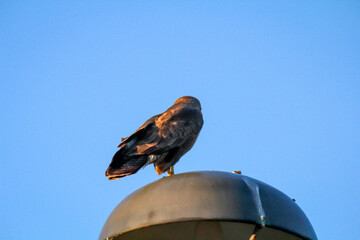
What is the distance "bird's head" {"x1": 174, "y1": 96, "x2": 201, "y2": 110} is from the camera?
582 centimetres

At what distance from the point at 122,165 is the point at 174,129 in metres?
0.94

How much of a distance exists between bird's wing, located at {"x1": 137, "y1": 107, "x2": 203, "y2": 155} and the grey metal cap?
77.4 inches

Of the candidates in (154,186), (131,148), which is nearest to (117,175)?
(131,148)

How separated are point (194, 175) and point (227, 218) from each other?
0.34m

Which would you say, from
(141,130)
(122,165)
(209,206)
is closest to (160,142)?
(141,130)

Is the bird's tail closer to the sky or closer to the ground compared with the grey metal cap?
closer to the sky

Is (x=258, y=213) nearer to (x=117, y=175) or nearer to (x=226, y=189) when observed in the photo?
(x=226, y=189)

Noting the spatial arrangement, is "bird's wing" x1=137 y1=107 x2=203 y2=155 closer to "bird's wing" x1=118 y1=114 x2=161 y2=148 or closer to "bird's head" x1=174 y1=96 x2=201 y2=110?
"bird's wing" x1=118 y1=114 x2=161 y2=148

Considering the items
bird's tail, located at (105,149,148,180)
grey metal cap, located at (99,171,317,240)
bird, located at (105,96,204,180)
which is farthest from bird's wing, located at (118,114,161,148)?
grey metal cap, located at (99,171,317,240)

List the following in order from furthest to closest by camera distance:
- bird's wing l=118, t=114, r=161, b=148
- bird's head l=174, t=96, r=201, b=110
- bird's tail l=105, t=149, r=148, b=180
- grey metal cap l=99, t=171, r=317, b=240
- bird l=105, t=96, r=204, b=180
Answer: bird's head l=174, t=96, r=201, b=110, bird's wing l=118, t=114, r=161, b=148, bird l=105, t=96, r=204, b=180, bird's tail l=105, t=149, r=148, b=180, grey metal cap l=99, t=171, r=317, b=240

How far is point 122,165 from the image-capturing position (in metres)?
4.12

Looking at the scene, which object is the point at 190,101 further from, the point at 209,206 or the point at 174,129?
the point at 209,206

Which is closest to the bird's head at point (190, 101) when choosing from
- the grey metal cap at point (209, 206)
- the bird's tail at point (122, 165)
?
the bird's tail at point (122, 165)

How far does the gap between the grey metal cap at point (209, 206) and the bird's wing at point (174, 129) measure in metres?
1.97
